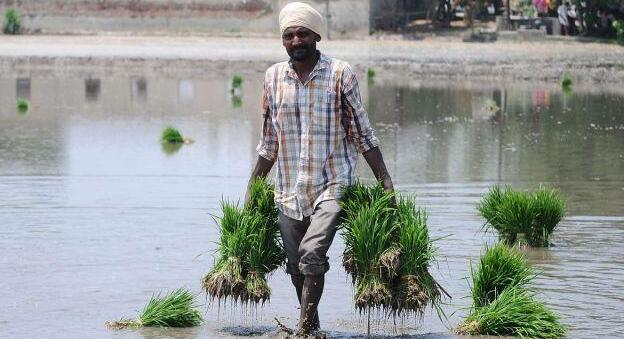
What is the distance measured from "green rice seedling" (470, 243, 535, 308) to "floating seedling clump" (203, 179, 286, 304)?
1229mm

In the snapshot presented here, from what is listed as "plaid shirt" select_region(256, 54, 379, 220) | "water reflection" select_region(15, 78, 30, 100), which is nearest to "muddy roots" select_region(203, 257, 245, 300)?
"plaid shirt" select_region(256, 54, 379, 220)

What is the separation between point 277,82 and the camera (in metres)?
8.04

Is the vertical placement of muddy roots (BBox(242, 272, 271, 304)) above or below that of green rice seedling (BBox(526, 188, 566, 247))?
below

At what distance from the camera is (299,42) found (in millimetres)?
7898

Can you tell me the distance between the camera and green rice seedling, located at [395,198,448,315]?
7996 mm

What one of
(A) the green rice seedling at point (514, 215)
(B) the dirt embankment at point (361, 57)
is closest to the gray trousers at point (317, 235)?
(A) the green rice seedling at point (514, 215)

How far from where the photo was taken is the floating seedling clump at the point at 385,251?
795 centimetres

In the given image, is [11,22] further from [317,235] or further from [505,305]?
[317,235]

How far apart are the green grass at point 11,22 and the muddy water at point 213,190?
1992cm

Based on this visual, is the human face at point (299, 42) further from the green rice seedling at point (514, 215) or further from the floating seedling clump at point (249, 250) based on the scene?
the green rice seedling at point (514, 215)

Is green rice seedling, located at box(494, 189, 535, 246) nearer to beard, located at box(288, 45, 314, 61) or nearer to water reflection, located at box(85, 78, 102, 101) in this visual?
beard, located at box(288, 45, 314, 61)

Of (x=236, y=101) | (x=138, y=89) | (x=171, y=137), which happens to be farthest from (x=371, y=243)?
(x=138, y=89)

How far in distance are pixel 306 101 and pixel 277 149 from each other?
438 mm

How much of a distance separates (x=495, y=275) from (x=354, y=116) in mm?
1417
